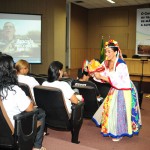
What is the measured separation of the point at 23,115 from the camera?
6.37ft

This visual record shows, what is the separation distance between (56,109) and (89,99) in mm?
897

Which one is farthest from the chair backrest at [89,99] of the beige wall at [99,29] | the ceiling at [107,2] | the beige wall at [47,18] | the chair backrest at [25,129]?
the beige wall at [99,29]

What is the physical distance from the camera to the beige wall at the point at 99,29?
1109 centimetres

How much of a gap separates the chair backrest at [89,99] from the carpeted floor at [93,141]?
0.92ft

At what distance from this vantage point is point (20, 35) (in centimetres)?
720

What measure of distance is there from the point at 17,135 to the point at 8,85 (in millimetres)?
401

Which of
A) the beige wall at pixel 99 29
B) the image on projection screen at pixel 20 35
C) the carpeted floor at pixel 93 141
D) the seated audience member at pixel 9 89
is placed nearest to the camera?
the seated audience member at pixel 9 89

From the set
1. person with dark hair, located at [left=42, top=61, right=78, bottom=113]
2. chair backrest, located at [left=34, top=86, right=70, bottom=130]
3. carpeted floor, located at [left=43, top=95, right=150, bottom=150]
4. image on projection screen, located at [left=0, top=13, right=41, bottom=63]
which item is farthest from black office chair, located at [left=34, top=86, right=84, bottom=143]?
image on projection screen, located at [left=0, top=13, right=41, bottom=63]

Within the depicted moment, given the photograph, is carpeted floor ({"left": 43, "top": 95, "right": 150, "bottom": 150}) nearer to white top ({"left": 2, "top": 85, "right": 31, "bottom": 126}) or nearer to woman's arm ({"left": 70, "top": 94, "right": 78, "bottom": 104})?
woman's arm ({"left": 70, "top": 94, "right": 78, "bottom": 104})

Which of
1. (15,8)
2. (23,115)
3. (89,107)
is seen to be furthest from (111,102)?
(15,8)

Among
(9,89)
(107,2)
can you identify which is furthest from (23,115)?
(107,2)

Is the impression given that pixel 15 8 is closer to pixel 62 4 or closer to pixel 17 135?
pixel 62 4

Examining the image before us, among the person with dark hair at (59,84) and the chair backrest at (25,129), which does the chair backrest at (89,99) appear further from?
the chair backrest at (25,129)

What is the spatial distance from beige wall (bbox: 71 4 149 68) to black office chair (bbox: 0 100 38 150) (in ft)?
30.2
